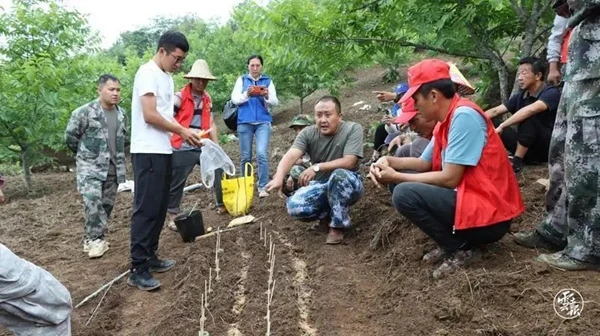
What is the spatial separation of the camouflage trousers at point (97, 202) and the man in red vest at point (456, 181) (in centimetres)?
289

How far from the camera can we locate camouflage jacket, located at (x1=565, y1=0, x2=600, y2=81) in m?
2.68

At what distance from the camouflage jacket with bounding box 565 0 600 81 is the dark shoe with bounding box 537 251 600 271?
39.9 inches

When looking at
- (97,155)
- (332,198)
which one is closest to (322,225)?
(332,198)

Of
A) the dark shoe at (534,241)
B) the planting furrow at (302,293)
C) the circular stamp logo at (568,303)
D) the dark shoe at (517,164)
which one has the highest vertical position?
the dark shoe at (517,164)

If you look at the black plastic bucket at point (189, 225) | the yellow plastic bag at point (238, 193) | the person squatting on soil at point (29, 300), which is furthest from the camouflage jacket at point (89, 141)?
the person squatting on soil at point (29, 300)

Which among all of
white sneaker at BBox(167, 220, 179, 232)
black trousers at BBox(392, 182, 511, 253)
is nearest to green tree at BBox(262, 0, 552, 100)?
black trousers at BBox(392, 182, 511, 253)

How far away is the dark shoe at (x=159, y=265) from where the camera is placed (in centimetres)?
403

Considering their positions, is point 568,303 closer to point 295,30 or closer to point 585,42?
point 585,42

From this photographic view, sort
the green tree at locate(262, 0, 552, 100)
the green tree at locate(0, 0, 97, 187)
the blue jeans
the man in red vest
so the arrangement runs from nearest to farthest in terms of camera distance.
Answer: the man in red vest < the green tree at locate(262, 0, 552, 100) < the blue jeans < the green tree at locate(0, 0, 97, 187)

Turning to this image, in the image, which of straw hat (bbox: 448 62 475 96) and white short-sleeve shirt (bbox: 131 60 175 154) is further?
straw hat (bbox: 448 62 475 96)

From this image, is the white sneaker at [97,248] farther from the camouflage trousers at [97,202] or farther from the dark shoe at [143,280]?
the dark shoe at [143,280]

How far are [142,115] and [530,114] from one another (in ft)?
10.8

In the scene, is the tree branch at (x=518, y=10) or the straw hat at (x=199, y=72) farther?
the straw hat at (x=199, y=72)

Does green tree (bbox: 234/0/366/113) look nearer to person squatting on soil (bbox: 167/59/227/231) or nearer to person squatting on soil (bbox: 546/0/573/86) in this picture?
person squatting on soil (bbox: 167/59/227/231)
